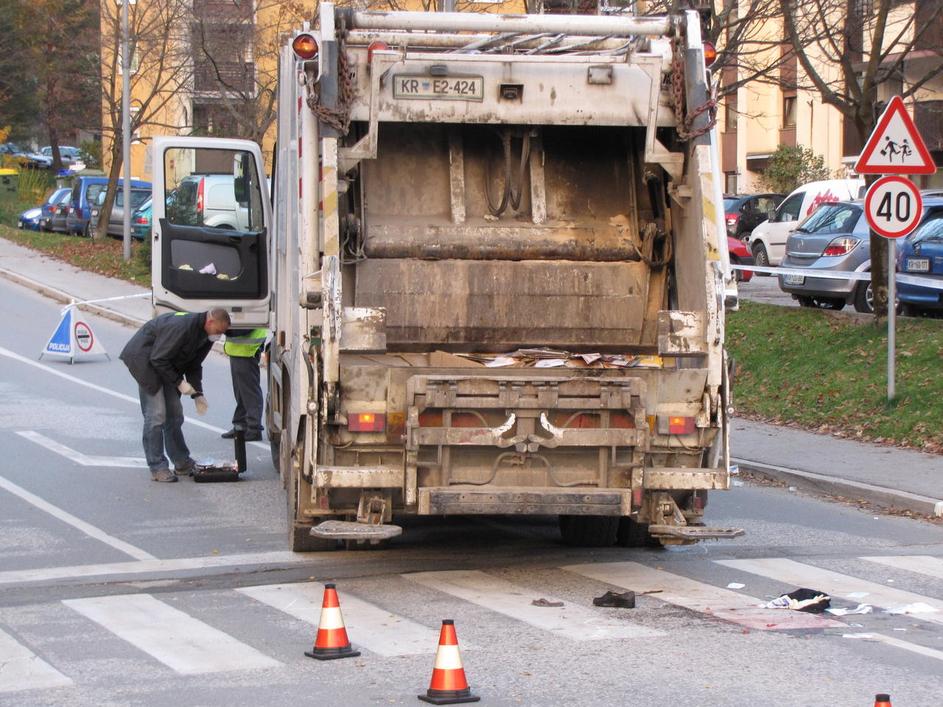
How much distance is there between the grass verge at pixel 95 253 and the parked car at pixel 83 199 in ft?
2.06

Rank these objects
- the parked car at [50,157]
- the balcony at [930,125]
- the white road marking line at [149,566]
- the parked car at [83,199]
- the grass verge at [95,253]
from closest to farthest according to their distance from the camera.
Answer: the white road marking line at [149,566], the grass verge at [95,253], the balcony at [930,125], the parked car at [83,199], the parked car at [50,157]

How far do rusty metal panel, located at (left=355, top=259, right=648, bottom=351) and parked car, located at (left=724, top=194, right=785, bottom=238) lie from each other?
90.8 ft

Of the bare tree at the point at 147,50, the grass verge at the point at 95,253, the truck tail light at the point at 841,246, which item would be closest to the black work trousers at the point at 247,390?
the truck tail light at the point at 841,246

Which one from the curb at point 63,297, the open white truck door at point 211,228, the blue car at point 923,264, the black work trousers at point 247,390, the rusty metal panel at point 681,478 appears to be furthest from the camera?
the curb at point 63,297

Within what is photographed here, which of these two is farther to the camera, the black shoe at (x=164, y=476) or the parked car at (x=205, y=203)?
the parked car at (x=205, y=203)

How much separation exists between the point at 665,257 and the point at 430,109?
175cm

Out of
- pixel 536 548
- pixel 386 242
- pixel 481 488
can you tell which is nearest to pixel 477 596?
pixel 481 488

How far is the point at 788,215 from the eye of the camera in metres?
32.2

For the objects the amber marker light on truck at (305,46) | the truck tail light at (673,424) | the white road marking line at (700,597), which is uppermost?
the amber marker light on truck at (305,46)

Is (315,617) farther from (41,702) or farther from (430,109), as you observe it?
(430,109)

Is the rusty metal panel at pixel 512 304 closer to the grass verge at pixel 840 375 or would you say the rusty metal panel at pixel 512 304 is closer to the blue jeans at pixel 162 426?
the blue jeans at pixel 162 426

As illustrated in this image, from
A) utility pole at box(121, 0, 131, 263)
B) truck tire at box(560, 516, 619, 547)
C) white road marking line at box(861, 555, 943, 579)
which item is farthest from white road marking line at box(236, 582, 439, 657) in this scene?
utility pole at box(121, 0, 131, 263)

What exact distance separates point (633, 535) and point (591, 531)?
10.4 inches

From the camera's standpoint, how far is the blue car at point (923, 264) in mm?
18062
